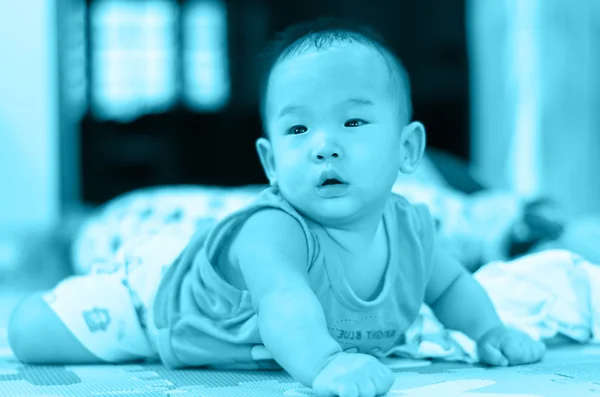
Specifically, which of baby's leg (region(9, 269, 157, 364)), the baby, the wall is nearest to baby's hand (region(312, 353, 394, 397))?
the baby

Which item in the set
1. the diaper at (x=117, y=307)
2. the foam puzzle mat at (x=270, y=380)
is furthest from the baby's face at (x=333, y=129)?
the diaper at (x=117, y=307)

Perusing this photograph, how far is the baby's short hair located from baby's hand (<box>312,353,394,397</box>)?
0.30 metres

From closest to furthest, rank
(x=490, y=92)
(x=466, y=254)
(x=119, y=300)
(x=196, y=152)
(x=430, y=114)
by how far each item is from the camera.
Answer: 1. (x=119, y=300)
2. (x=466, y=254)
3. (x=490, y=92)
4. (x=430, y=114)
5. (x=196, y=152)

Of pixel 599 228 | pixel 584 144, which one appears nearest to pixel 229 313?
pixel 599 228

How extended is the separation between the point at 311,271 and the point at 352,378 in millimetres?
195

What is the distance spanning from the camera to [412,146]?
820 millimetres

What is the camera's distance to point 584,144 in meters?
3.29

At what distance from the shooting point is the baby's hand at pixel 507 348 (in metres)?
0.81

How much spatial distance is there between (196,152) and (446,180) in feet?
13.6

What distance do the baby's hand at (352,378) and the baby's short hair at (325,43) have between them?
11.7 inches

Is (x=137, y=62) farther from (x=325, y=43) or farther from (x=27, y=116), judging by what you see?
(x=325, y=43)

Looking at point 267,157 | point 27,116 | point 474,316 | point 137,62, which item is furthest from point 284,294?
point 137,62

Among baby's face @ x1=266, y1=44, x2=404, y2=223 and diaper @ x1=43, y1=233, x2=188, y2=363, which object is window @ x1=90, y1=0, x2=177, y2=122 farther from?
baby's face @ x1=266, y1=44, x2=404, y2=223

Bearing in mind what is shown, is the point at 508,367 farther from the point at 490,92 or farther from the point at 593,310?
the point at 490,92
